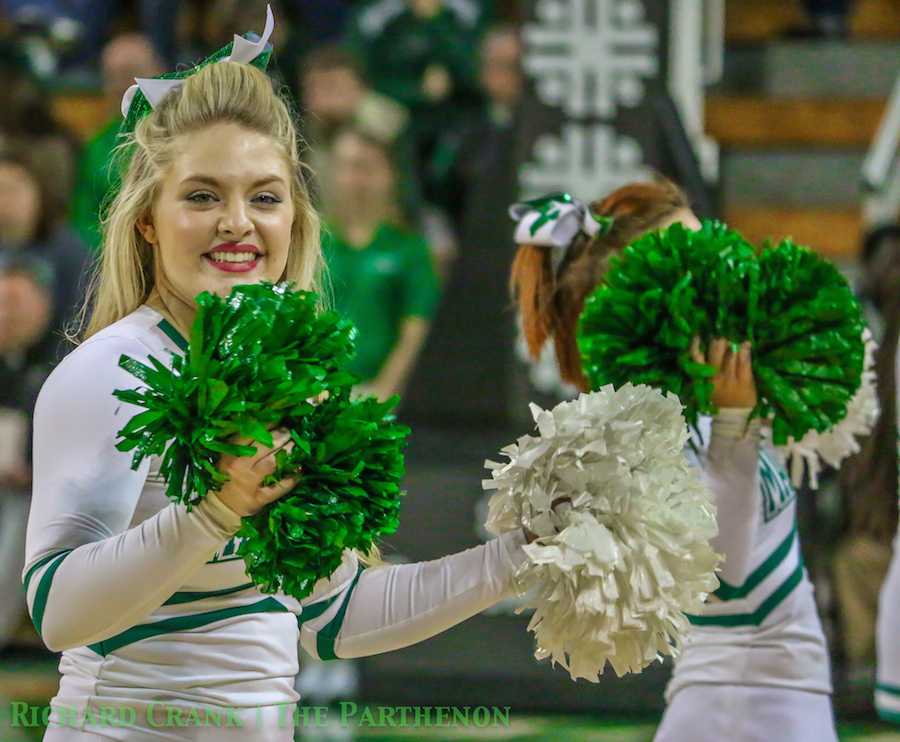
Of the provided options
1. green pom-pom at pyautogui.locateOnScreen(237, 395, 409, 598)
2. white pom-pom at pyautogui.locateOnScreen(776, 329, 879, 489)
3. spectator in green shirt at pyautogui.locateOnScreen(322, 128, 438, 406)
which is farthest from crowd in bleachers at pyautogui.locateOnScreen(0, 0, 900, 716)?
green pom-pom at pyautogui.locateOnScreen(237, 395, 409, 598)

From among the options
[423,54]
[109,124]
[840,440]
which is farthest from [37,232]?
[840,440]

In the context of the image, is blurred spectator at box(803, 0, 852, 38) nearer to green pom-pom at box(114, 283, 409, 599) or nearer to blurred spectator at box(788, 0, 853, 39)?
blurred spectator at box(788, 0, 853, 39)

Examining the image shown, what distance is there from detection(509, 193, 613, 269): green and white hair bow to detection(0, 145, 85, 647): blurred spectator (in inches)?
125

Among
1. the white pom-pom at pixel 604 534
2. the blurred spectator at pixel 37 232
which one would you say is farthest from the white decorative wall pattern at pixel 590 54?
the white pom-pom at pixel 604 534

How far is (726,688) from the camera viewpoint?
9.27ft

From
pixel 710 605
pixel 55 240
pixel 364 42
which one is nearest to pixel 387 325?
pixel 55 240

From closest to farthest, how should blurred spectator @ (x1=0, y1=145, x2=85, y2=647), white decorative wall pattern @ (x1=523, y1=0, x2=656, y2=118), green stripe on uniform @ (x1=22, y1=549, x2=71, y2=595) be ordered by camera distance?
green stripe on uniform @ (x1=22, y1=549, x2=71, y2=595) < white decorative wall pattern @ (x1=523, y1=0, x2=656, y2=118) < blurred spectator @ (x1=0, y1=145, x2=85, y2=647)

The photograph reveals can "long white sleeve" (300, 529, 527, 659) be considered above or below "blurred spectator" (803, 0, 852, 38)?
below

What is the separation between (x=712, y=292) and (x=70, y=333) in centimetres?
88

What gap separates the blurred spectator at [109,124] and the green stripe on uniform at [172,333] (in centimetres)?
455

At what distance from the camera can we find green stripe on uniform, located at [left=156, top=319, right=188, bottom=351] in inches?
89.1

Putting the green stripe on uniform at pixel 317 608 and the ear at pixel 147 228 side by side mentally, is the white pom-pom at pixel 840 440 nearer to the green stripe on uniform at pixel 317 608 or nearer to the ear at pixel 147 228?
the green stripe on uniform at pixel 317 608

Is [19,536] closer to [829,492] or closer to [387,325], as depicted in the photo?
[387,325]

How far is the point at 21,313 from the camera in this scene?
6.39 m
